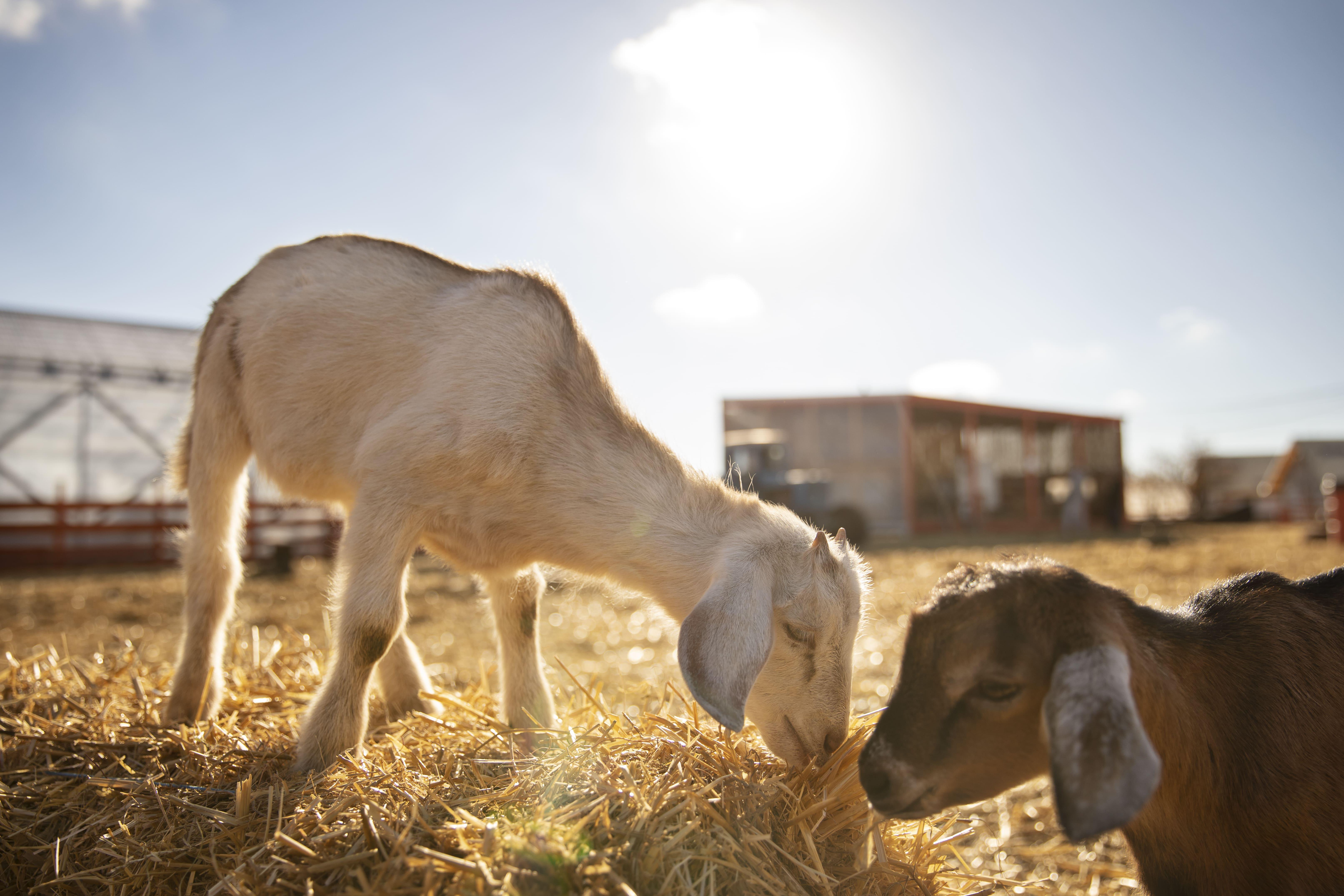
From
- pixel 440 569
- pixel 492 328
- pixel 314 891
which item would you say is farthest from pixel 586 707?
pixel 440 569

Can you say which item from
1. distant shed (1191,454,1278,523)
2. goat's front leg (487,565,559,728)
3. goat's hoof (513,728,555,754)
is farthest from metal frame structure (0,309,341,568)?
distant shed (1191,454,1278,523)

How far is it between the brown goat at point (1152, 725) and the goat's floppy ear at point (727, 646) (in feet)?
1.19

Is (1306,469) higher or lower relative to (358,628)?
lower

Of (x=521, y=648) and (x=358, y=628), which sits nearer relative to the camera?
(x=358, y=628)

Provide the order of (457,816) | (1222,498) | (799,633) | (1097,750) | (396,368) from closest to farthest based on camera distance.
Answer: (1097,750)
(457,816)
(799,633)
(396,368)
(1222,498)

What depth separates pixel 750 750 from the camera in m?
2.59

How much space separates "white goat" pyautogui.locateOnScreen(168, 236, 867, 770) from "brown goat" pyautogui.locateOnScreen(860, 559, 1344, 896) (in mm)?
477

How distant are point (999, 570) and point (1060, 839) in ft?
5.86

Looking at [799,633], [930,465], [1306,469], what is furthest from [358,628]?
[1306,469]

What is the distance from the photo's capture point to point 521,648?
131 inches

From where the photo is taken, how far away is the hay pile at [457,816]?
1793 millimetres

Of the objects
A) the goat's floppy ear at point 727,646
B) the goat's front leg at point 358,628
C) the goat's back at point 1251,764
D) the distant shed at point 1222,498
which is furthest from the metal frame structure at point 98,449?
the distant shed at point 1222,498

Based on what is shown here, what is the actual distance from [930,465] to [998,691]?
2459cm

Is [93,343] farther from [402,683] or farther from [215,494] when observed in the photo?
[402,683]
